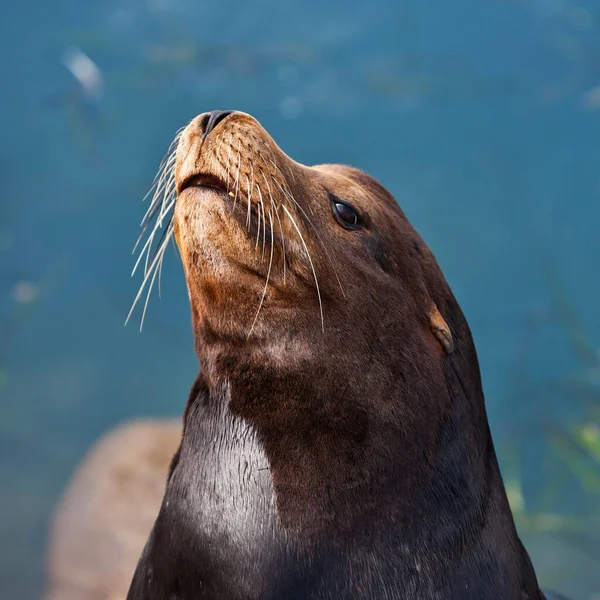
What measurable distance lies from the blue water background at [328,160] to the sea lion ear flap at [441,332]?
5574 millimetres

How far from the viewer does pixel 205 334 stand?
6.24ft

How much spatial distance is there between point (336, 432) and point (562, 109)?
279 inches

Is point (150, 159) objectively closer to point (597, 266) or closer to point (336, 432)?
point (597, 266)

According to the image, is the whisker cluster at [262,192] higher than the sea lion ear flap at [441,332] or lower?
higher

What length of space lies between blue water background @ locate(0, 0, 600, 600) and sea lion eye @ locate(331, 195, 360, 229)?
556cm

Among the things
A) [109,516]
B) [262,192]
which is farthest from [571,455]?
[262,192]

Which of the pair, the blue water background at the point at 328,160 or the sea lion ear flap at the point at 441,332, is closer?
the sea lion ear flap at the point at 441,332

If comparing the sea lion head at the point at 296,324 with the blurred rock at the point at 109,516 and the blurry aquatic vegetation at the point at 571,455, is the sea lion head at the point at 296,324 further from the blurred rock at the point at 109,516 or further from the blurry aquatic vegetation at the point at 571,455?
the blurry aquatic vegetation at the point at 571,455

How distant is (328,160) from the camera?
7.72 m

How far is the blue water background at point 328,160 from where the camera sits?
24.0ft

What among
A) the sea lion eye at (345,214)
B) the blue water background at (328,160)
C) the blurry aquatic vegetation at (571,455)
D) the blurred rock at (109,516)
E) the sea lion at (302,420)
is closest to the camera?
the sea lion at (302,420)

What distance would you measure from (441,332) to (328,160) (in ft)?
19.4

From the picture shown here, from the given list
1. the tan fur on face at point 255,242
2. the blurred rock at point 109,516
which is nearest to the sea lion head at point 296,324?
the tan fur on face at point 255,242

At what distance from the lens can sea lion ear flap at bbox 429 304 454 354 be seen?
6.47ft
